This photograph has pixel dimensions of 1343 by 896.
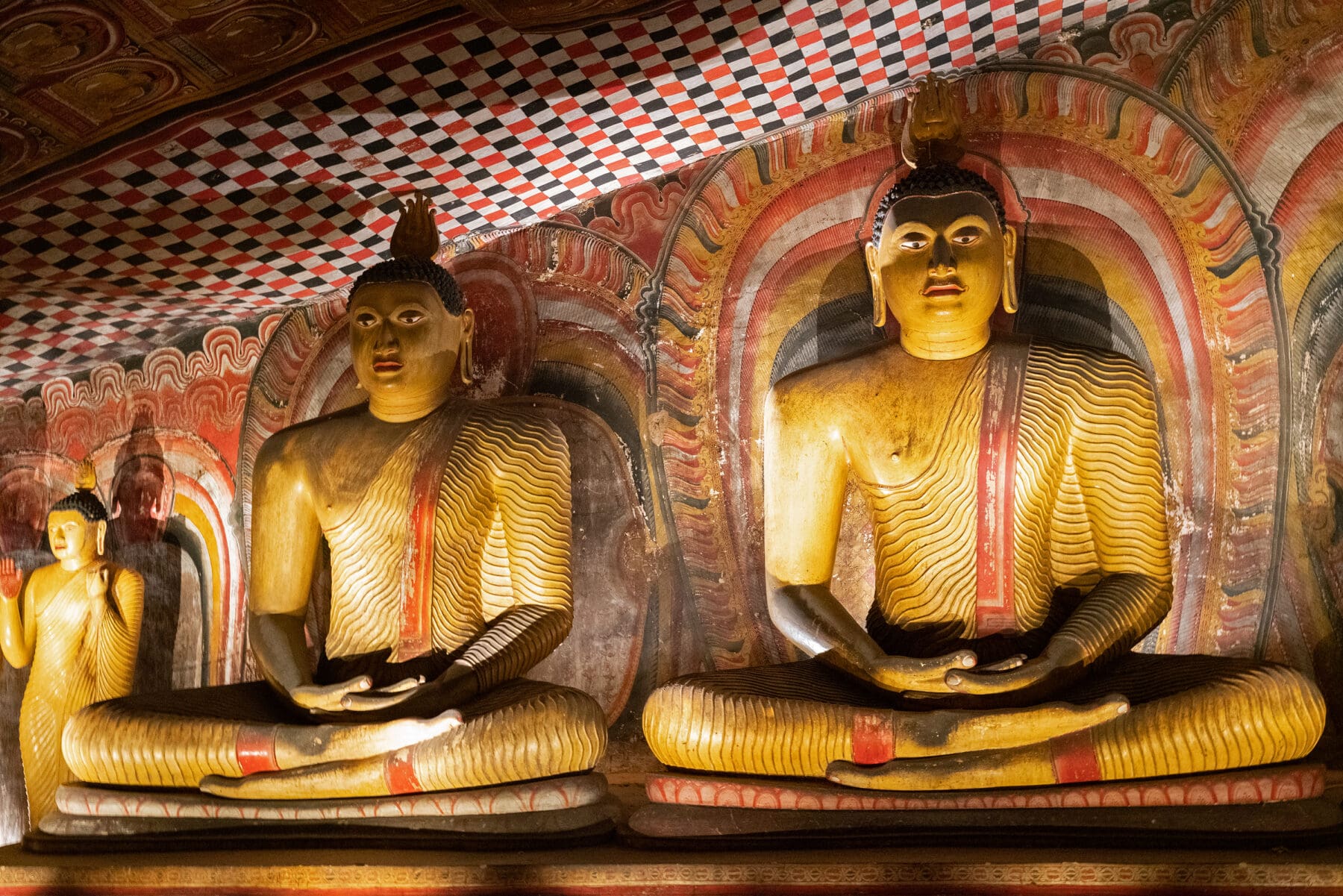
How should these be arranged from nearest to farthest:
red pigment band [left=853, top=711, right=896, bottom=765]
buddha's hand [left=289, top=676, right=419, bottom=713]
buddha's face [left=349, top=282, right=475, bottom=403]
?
red pigment band [left=853, top=711, right=896, bottom=765] → buddha's hand [left=289, top=676, right=419, bottom=713] → buddha's face [left=349, top=282, right=475, bottom=403]

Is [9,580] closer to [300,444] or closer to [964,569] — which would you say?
[300,444]

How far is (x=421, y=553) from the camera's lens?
456cm

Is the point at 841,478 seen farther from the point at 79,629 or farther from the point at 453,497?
the point at 79,629

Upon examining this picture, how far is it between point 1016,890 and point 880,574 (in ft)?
4.03

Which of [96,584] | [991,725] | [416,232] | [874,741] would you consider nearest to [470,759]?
[874,741]

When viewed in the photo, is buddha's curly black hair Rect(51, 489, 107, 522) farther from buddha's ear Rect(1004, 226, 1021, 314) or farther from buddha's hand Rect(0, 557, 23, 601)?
buddha's ear Rect(1004, 226, 1021, 314)

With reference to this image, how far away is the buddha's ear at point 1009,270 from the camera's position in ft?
14.8

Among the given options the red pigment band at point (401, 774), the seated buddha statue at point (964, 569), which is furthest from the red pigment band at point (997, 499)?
the red pigment band at point (401, 774)

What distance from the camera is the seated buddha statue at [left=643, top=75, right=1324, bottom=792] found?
3.60 metres

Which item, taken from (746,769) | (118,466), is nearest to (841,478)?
(746,769)

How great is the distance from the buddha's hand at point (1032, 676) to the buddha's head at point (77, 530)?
340 cm

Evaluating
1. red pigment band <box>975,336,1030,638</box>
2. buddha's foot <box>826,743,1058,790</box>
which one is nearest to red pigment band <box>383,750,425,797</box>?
buddha's foot <box>826,743,1058,790</box>

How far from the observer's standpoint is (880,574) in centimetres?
436

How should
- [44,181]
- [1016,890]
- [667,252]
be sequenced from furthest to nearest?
[667,252] < [44,181] < [1016,890]
